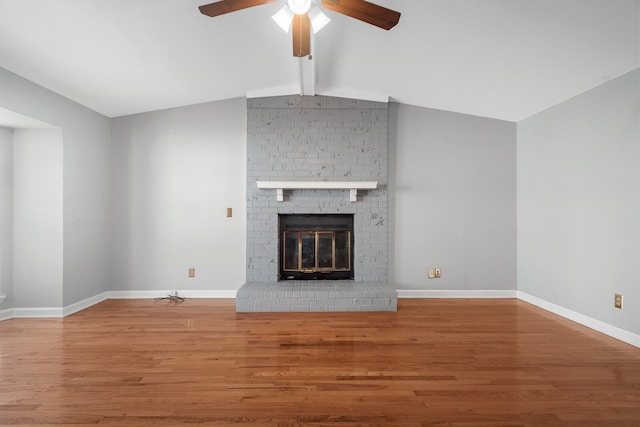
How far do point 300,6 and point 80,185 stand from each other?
3192mm

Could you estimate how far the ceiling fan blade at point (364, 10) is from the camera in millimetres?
1758

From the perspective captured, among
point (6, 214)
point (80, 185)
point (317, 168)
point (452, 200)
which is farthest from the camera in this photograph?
point (452, 200)

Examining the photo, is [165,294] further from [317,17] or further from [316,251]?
[317,17]

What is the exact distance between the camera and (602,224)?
2.87 meters

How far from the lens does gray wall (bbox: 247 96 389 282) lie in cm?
391

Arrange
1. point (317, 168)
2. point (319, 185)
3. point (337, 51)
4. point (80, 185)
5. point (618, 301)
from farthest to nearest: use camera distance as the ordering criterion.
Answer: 1. point (317, 168)
2. point (319, 185)
3. point (80, 185)
4. point (337, 51)
5. point (618, 301)

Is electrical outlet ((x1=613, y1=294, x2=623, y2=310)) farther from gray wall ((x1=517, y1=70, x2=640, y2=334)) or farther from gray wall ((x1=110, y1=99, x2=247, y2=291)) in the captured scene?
gray wall ((x1=110, y1=99, x2=247, y2=291))

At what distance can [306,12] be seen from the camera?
188 centimetres

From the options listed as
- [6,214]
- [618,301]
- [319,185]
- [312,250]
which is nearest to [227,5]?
[319,185]

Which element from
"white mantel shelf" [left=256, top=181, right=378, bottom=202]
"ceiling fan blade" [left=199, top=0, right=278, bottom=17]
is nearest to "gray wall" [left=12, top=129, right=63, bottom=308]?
"white mantel shelf" [left=256, top=181, right=378, bottom=202]

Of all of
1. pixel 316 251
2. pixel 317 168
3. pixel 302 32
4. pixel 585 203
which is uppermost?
pixel 302 32

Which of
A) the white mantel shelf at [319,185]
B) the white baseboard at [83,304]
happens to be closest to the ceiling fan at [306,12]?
the white mantel shelf at [319,185]

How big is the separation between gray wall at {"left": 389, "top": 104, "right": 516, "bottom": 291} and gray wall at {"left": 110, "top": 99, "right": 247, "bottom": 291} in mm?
2051

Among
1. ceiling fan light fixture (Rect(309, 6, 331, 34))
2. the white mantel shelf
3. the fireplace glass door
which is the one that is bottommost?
the fireplace glass door
